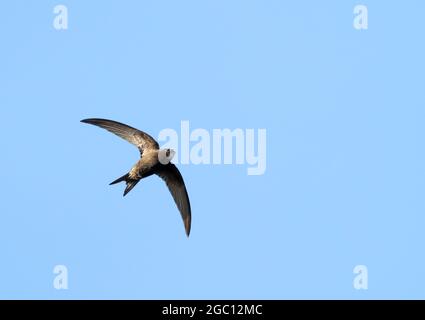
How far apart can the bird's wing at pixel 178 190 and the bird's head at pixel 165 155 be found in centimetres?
37

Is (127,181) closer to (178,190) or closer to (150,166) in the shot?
(150,166)

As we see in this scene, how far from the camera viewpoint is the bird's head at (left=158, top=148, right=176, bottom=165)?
18359mm

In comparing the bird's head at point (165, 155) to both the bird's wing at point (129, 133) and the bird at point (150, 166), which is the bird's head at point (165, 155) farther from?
the bird's wing at point (129, 133)

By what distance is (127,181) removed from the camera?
18.3 metres

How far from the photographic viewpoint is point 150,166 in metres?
18.4

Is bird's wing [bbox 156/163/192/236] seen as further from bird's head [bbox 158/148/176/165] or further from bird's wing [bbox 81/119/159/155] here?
bird's wing [bbox 81/119/159/155]

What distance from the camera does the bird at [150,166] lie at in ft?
60.1

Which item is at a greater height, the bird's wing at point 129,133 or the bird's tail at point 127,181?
the bird's wing at point 129,133

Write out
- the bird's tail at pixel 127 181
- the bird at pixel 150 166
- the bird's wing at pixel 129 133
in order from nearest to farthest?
the bird's tail at pixel 127 181 → the bird at pixel 150 166 → the bird's wing at pixel 129 133

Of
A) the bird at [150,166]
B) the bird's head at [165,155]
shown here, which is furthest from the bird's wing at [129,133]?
the bird's head at [165,155]

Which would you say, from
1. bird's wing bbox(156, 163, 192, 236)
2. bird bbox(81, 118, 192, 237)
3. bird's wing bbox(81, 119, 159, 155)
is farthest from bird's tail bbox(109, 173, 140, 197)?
bird's wing bbox(156, 163, 192, 236)
